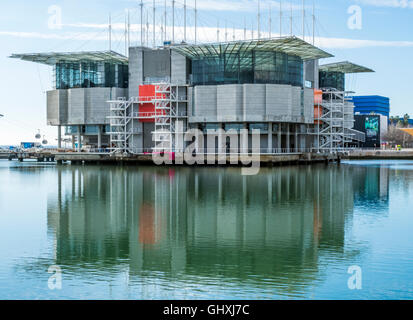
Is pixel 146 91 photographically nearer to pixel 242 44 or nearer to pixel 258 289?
pixel 242 44

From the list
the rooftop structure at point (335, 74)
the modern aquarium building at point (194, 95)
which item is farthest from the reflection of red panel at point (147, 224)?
the rooftop structure at point (335, 74)

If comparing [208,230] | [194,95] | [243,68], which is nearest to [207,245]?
[208,230]

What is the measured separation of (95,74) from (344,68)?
51890 mm

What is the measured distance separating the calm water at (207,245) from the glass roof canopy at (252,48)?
48003 millimetres

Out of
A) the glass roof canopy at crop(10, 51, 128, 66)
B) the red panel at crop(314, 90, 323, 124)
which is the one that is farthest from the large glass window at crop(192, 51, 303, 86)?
the glass roof canopy at crop(10, 51, 128, 66)

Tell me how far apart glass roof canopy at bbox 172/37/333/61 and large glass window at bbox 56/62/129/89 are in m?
17.8

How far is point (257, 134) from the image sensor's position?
310ft

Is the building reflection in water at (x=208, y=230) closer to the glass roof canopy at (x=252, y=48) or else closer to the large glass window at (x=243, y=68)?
the glass roof canopy at (x=252, y=48)

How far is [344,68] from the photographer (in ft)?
387

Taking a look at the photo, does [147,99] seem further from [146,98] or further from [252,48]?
[252,48]

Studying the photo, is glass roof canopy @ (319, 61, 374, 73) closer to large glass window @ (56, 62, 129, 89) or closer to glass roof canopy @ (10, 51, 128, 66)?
large glass window @ (56, 62, 129, 89)

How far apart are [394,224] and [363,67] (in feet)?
308
